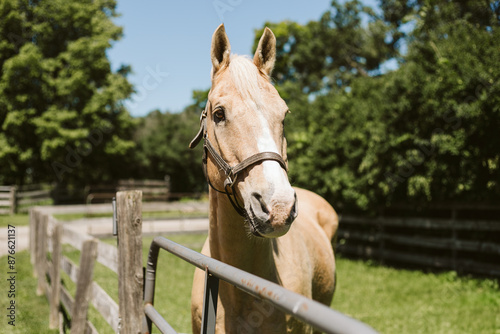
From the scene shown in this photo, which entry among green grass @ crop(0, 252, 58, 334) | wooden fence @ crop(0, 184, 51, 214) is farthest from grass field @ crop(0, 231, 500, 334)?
wooden fence @ crop(0, 184, 51, 214)

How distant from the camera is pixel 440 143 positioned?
22.3ft

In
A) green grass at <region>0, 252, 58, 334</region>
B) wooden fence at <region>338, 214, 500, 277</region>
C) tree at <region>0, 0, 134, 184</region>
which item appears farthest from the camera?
tree at <region>0, 0, 134, 184</region>

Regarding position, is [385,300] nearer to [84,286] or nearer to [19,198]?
[84,286]

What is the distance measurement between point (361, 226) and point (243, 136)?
8929mm

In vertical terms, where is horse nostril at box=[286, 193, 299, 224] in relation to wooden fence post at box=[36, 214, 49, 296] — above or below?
above

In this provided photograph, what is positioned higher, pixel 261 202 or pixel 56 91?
pixel 56 91

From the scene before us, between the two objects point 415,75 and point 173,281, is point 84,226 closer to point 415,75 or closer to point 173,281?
point 173,281

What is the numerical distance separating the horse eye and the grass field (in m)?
3.42

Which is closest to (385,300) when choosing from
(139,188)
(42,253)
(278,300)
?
(42,253)

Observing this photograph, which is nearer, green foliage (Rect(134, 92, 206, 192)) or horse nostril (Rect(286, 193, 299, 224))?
horse nostril (Rect(286, 193, 299, 224))

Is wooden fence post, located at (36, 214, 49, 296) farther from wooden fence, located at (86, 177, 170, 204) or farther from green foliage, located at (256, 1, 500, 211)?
wooden fence, located at (86, 177, 170, 204)

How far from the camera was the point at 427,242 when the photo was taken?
7.95 meters

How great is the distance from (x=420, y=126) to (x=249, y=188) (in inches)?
265

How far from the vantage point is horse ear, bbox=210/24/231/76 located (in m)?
2.24
